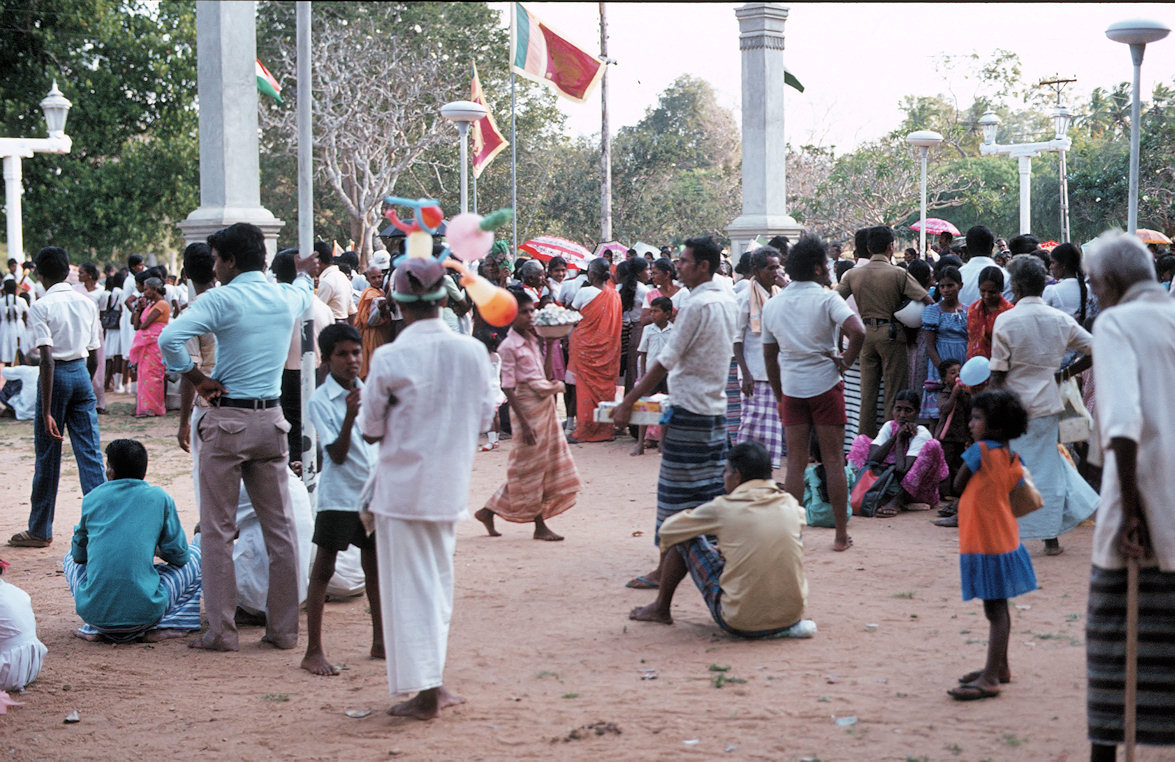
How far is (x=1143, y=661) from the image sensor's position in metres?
3.60

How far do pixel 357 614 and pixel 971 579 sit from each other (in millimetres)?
3210

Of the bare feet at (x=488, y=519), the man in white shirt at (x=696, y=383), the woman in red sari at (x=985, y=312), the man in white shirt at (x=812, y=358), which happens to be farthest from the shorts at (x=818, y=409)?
the bare feet at (x=488, y=519)

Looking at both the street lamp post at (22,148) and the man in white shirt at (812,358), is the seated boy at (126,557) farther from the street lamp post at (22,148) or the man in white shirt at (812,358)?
the street lamp post at (22,148)

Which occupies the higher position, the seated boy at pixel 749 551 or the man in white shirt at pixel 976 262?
the man in white shirt at pixel 976 262

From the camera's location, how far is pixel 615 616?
6.00m

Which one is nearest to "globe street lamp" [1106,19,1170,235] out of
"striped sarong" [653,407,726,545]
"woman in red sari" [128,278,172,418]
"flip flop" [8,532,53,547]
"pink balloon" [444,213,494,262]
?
"striped sarong" [653,407,726,545]

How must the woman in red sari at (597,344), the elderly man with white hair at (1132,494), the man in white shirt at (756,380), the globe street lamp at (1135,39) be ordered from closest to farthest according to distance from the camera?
the elderly man with white hair at (1132,494)
the globe street lamp at (1135,39)
the man in white shirt at (756,380)
the woman in red sari at (597,344)

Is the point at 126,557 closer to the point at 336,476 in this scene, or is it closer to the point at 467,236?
the point at 336,476

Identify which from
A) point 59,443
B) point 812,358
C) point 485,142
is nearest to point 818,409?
point 812,358

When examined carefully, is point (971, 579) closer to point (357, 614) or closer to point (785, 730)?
point (785, 730)

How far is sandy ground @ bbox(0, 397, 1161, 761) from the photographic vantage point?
431cm

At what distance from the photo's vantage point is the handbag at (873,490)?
826 centimetres

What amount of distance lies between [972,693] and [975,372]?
3364 mm

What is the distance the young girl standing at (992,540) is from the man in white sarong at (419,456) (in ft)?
6.44
